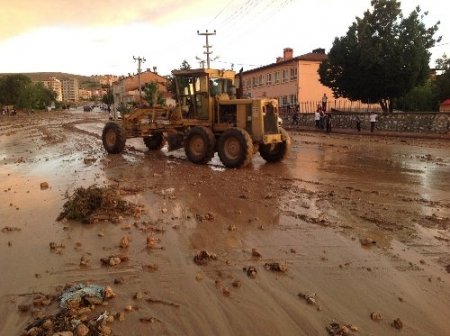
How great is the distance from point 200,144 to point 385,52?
2008 cm

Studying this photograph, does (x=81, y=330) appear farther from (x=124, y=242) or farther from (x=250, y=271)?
(x=124, y=242)

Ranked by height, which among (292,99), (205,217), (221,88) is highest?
(292,99)

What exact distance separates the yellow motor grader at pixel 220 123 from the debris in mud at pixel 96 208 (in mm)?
5174

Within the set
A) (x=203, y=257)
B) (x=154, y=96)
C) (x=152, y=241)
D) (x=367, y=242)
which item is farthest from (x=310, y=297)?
(x=154, y=96)

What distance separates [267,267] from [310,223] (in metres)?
2.00

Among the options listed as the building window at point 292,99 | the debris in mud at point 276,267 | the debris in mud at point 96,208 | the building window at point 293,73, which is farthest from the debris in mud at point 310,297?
the building window at point 293,73

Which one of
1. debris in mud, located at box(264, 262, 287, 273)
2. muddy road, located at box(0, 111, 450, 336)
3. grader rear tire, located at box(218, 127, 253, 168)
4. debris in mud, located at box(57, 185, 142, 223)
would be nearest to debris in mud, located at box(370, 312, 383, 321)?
muddy road, located at box(0, 111, 450, 336)

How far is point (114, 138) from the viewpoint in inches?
650

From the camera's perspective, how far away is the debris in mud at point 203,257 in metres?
5.53

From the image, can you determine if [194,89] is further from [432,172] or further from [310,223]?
[310,223]

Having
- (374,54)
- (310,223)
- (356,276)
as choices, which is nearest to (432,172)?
(310,223)

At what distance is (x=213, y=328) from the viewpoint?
13.2ft

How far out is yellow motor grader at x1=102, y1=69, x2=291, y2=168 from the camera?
1302 centimetres

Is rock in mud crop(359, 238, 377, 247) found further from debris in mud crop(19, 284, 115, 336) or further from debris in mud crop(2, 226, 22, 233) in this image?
debris in mud crop(2, 226, 22, 233)
